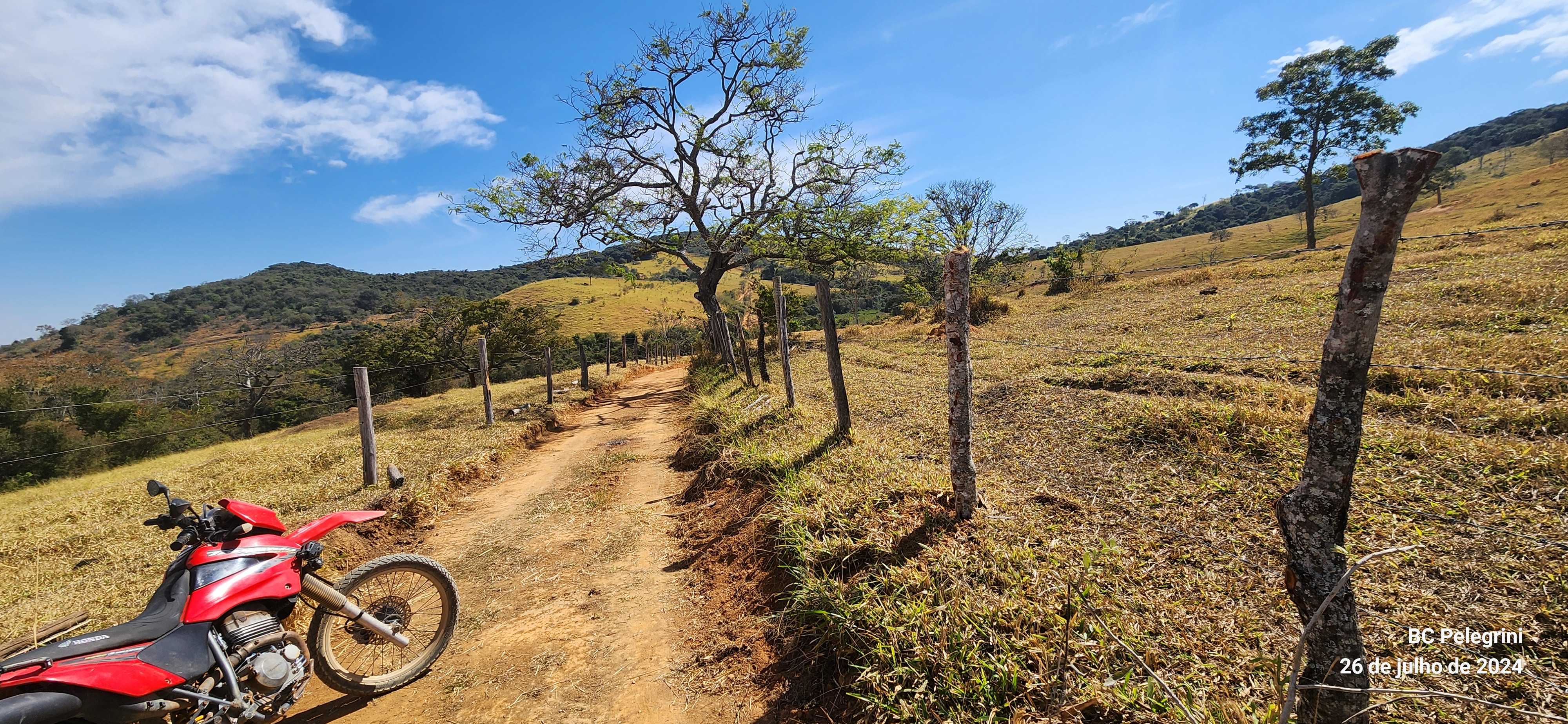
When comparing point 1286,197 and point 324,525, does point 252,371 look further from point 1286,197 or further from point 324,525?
point 1286,197

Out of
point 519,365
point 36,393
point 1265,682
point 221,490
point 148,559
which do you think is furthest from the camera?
point 519,365

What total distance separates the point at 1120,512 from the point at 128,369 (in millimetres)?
37673

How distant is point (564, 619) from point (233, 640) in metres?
1.80

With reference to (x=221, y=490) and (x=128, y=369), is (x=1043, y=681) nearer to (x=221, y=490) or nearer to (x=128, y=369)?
(x=221, y=490)

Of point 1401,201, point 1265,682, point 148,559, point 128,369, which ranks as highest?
point 128,369

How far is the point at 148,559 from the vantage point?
4641 millimetres

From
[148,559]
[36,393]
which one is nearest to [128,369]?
[36,393]

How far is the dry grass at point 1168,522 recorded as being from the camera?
91.7 inches

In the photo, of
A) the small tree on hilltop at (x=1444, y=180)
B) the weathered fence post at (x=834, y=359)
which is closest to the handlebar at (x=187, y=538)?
the weathered fence post at (x=834, y=359)

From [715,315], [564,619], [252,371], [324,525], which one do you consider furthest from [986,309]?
[252,371]

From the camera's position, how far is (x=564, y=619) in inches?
157

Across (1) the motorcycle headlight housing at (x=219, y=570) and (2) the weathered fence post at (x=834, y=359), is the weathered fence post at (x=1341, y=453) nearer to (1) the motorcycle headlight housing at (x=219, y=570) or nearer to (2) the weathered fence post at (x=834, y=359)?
(2) the weathered fence post at (x=834, y=359)

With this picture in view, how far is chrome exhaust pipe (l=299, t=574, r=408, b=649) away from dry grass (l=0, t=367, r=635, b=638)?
76.6 inches

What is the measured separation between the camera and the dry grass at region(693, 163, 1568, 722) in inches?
91.7
